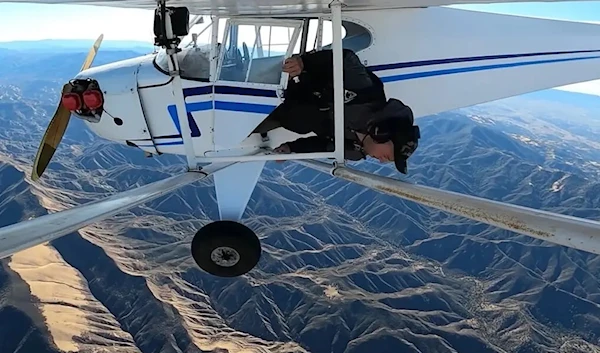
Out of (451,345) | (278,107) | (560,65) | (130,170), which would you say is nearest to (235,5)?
(278,107)

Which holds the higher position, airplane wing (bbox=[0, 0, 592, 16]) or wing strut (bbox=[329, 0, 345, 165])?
airplane wing (bbox=[0, 0, 592, 16])

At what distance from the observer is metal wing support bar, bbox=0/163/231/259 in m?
2.75

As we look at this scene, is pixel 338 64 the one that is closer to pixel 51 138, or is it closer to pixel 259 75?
pixel 259 75

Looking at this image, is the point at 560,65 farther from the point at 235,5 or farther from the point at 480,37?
the point at 235,5

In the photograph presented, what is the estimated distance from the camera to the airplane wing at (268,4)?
4.22m

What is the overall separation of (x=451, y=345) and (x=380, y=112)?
73417mm

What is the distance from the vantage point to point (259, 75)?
16.8 ft

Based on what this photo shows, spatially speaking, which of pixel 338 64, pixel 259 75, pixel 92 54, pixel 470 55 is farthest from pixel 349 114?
pixel 92 54

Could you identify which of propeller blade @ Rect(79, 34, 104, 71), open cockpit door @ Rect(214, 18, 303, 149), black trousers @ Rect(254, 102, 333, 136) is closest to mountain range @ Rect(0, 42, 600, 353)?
propeller blade @ Rect(79, 34, 104, 71)

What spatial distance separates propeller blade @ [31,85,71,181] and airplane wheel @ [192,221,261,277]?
2.11 m

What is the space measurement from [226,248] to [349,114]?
5.34 feet

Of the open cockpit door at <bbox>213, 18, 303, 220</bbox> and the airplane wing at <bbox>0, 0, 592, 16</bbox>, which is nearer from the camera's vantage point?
the airplane wing at <bbox>0, 0, 592, 16</bbox>

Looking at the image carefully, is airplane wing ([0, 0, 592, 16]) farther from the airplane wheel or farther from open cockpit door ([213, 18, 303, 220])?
the airplane wheel

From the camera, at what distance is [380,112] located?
14.5 feet
